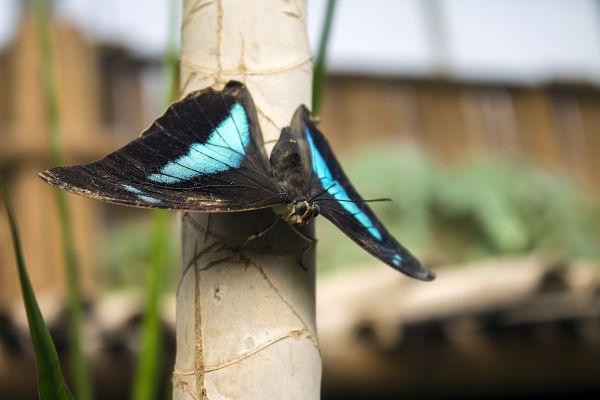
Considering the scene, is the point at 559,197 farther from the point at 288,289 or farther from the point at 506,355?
the point at 288,289

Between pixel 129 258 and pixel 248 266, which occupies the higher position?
pixel 248 266

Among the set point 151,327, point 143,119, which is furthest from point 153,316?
point 143,119

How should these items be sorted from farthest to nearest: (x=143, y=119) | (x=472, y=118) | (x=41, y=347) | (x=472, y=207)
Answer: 1. (x=472, y=118)
2. (x=472, y=207)
3. (x=143, y=119)
4. (x=41, y=347)

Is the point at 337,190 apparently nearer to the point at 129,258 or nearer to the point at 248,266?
the point at 248,266

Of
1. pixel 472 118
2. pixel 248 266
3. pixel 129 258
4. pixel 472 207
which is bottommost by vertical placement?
pixel 129 258

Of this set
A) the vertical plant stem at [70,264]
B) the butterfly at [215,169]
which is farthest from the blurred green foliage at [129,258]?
the butterfly at [215,169]

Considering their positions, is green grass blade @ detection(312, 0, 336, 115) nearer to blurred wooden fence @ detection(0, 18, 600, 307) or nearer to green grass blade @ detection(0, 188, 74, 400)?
green grass blade @ detection(0, 188, 74, 400)
